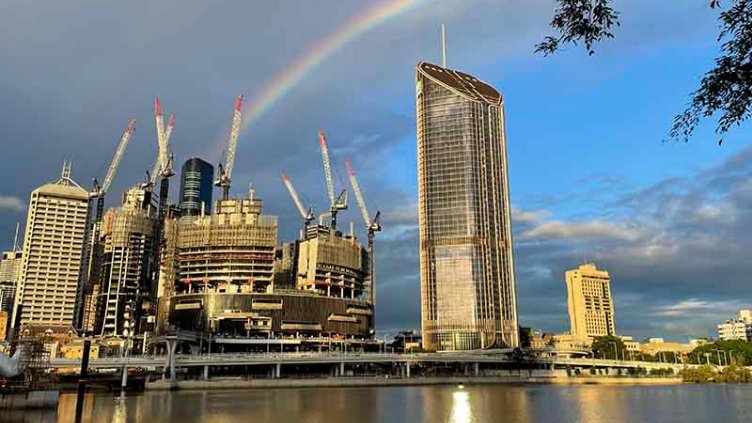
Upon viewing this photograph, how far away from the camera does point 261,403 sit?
96.5m

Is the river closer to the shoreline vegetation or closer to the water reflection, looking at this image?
the water reflection

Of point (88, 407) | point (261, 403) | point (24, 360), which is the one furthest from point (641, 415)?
point (24, 360)

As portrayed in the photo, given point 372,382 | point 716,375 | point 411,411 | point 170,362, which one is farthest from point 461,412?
point 716,375

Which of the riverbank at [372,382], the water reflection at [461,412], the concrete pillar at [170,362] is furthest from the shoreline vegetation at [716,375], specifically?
the concrete pillar at [170,362]

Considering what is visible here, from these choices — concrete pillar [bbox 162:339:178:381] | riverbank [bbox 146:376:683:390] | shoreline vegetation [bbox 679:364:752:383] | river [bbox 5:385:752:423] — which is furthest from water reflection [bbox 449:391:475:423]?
shoreline vegetation [bbox 679:364:752:383]

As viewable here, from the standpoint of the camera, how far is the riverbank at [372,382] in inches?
5915

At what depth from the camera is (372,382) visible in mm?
172750

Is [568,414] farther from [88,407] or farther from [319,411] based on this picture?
[88,407]

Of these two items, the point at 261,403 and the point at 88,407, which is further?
the point at 261,403

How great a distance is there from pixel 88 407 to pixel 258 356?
9185cm

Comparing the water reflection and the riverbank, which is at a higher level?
the riverbank

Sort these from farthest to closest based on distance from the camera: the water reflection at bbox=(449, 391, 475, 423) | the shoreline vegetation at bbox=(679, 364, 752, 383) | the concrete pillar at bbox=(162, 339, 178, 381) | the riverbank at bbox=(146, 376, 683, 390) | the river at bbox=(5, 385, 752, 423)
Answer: the shoreline vegetation at bbox=(679, 364, 752, 383) → the concrete pillar at bbox=(162, 339, 178, 381) → the riverbank at bbox=(146, 376, 683, 390) → the river at bbox=(5, 385, 752, 423) → the water reflection at bbox=(449, 391, 475, 423)

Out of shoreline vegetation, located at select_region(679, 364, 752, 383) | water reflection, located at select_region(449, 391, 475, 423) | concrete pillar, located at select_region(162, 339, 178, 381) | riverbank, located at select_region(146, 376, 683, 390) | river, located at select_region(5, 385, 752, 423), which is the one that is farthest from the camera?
shoreline vegetation, located at select_region(679, 364, 752, 383)

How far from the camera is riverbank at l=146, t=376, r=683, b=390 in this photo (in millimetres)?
150250
